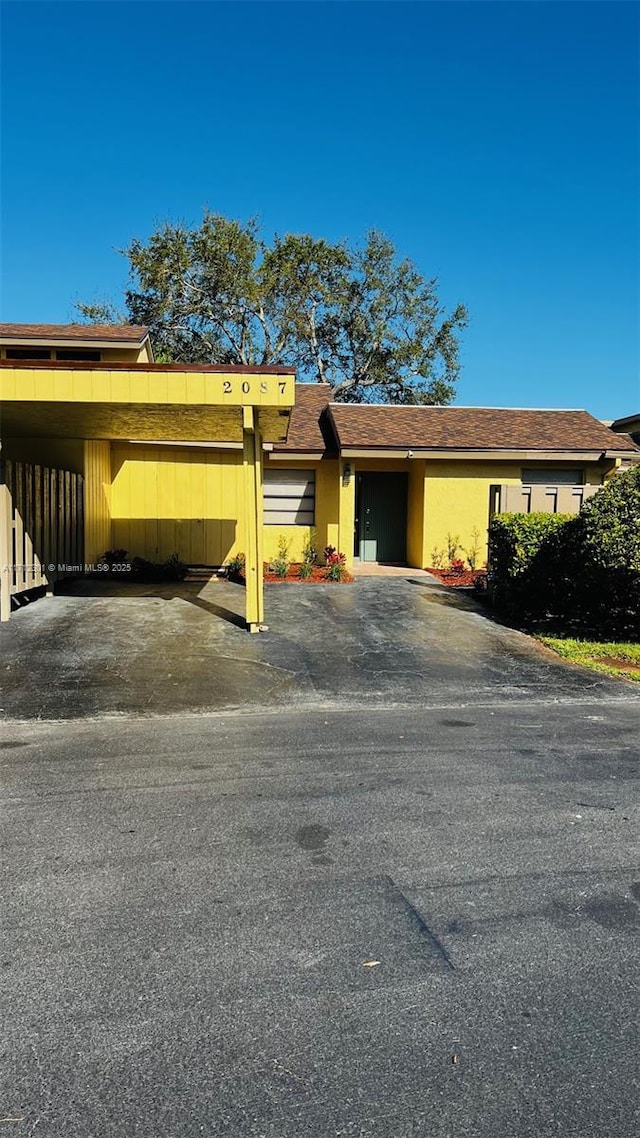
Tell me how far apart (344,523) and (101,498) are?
528 centimetres

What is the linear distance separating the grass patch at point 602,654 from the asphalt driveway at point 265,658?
0.27 metres

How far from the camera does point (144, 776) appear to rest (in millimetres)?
4992

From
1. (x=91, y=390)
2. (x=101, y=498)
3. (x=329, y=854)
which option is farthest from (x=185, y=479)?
(x=329, y=854)

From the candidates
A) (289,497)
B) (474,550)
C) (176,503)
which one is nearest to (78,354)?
(176,503)

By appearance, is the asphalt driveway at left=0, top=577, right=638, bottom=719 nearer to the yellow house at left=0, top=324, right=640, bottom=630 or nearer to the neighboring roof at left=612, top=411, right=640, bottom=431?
the yellow house at left=0, top=324, right=640, bottom=630

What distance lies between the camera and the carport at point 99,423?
29.5 feet

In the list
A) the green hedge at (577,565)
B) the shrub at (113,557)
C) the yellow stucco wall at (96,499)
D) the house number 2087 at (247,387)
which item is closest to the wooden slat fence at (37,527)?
the yellow stucco wall at (96,499)

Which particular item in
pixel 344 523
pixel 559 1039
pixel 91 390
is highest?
pixel 91 390

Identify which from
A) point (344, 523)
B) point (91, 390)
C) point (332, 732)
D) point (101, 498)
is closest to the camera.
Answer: point (332, 732)

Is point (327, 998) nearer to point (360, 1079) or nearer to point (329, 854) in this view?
point (360, 1079)

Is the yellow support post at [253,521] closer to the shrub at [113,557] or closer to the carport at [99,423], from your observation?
the carport at [99,423]

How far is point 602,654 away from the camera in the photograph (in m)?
9.40

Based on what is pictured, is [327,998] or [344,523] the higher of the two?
[344,523]

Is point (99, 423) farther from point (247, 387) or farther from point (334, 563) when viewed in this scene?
point (334, 563)
